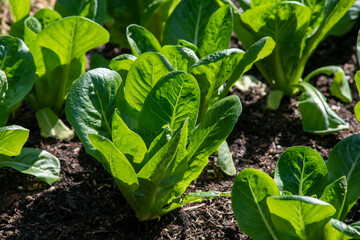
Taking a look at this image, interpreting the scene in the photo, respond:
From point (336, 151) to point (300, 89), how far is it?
88 cm

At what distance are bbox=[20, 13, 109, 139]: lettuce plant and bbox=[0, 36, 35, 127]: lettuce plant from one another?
0.11 metres

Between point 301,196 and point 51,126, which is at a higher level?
point 301,196

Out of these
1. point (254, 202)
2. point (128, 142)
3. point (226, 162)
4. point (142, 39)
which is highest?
point (142, 39)

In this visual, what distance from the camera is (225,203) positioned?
2068mm

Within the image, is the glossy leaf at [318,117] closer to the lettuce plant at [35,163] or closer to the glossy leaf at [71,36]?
the glossy leaf at [71,36]

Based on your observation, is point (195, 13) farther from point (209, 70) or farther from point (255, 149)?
point (255, 149)

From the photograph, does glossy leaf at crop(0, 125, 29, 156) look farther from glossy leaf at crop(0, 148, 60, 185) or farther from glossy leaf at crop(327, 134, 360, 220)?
glossy leaf at crop(327, 134, 360, 220)

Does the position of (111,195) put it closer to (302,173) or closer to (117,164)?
(117,164)

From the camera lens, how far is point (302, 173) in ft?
5.86

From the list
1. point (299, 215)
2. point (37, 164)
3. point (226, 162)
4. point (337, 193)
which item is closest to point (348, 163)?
point (337, 193)

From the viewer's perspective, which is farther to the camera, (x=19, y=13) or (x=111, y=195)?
(x=19, y=13)

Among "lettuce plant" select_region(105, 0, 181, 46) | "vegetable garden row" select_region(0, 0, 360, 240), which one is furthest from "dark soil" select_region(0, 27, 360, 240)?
"lettuce plant" select_region(105, 0, 181, 46)

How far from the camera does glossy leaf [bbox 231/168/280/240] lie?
1.67 meters

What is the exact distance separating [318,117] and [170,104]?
1018mm
